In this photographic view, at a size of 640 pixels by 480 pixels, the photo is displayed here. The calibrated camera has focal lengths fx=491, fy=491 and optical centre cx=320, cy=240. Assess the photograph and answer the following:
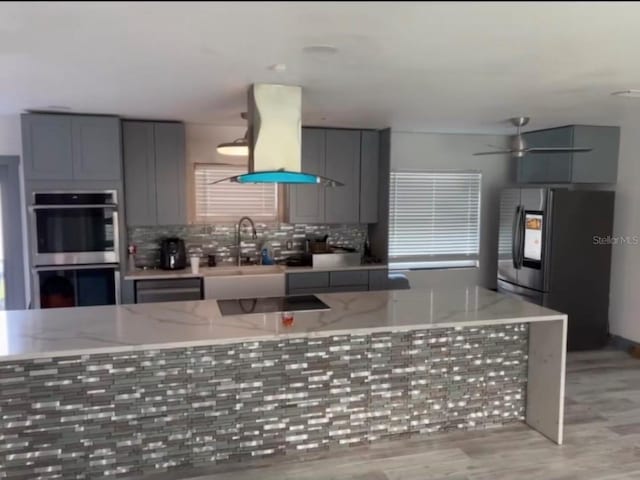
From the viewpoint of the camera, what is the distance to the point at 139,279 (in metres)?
4.57

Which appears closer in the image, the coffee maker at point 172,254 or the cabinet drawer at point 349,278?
the coffee maker at point 172,254

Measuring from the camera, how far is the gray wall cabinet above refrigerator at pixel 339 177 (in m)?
5.18

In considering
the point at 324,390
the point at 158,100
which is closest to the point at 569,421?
the point at 324,390

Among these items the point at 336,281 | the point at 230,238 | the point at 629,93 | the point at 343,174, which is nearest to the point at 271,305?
the point at 336,281

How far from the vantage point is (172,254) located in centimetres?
488

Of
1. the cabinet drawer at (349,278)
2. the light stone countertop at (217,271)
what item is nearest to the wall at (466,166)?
the cabinet drawer at (349,278)

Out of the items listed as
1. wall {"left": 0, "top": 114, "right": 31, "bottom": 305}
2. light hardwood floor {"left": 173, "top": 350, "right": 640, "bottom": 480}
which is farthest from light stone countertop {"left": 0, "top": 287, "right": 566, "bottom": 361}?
wall {"left": 0, "top": 114, "right": 31, "bottom": 305}

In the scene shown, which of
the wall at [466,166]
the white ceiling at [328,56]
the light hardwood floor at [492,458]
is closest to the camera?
the white ceiling at [328,56]

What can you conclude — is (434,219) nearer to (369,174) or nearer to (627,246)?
(369,174)

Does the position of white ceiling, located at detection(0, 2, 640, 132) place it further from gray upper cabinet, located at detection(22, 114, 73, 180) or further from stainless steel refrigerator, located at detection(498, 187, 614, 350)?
stainless steel refrigerator, located at detection(498, 187, 614, 350)

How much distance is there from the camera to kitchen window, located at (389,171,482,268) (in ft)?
18.9

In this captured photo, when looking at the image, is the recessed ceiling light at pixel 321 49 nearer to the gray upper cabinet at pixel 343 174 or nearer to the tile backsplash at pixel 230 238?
the gray upper cabinet at pixel 343 174

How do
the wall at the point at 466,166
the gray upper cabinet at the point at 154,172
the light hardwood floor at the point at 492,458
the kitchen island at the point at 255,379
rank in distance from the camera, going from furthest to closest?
the wall at the point at 466,166 < the gray upper cabinet at the point at 154,172 < the light hardwood floor at the point at 492,458 < the kitchen island at the point at 255,379

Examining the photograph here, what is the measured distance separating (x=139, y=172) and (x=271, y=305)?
2.27 meters
